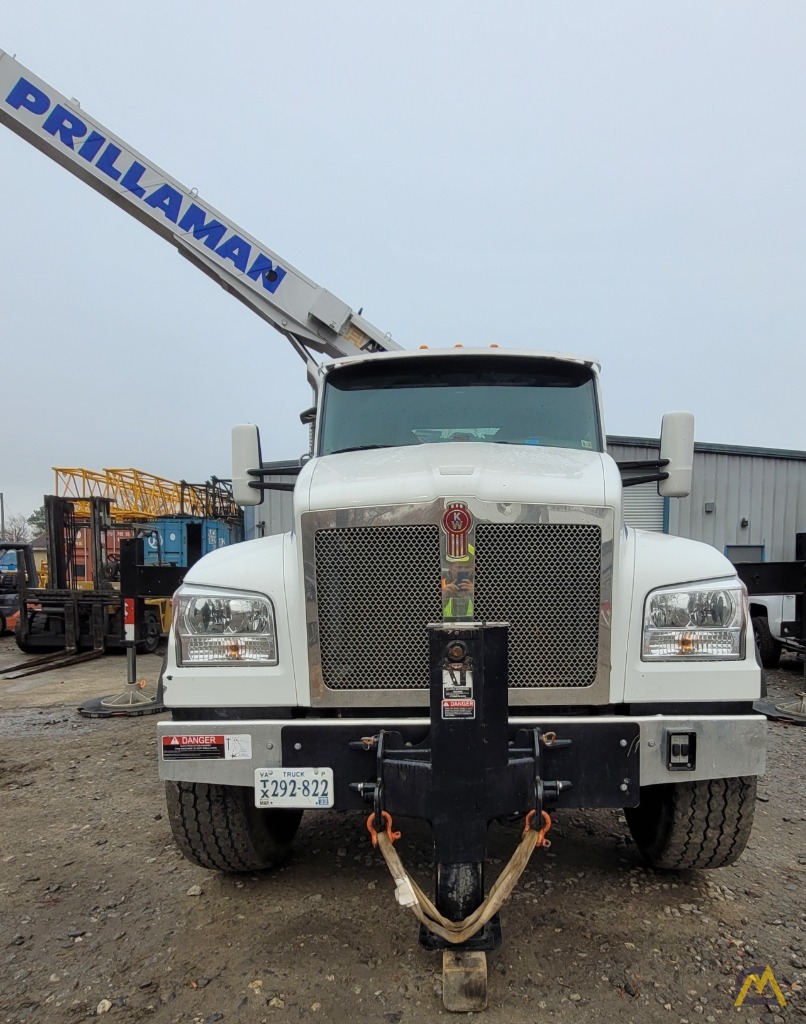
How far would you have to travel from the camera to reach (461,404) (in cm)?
398

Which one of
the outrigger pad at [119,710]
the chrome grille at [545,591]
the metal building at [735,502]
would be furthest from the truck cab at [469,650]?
the metal building at [735,502]

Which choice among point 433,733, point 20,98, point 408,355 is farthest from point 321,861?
point 20,98

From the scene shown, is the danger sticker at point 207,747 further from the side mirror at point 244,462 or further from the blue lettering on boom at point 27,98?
the blue lettering on boom at point 27,98

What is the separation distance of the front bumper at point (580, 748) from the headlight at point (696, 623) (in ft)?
0.78

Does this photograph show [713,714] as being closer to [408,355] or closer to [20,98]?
[408,355]

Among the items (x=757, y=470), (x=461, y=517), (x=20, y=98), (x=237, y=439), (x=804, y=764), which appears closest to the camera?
(x=461, y=517)

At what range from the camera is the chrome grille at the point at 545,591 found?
2.65 metres

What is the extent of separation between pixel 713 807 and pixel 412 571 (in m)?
1.63

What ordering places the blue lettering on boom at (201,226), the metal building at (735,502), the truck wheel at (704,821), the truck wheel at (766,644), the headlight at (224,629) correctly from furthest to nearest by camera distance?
the metal building at (735,502) < the truck wheel at (766,644) < the blue lettering on boom at (201,226) < the truck wheel at (704,821) < the headlight at (224,629)

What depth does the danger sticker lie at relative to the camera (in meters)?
2.64

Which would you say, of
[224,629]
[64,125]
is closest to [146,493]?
[64,125]

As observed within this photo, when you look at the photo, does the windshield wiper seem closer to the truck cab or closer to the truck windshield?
the truck windshield

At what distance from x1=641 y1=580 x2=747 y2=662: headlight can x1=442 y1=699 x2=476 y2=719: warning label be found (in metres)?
0.76

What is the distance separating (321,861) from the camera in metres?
3.53
